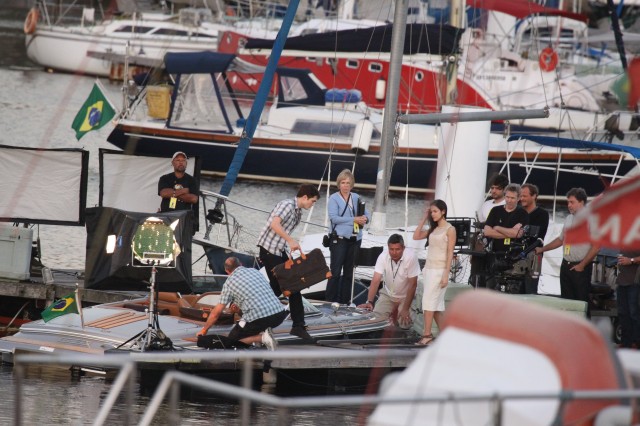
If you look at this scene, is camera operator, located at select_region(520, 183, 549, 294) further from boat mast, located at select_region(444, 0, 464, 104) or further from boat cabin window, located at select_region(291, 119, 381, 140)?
boat cabin window, located at select_region(291, 119, 381, 140)

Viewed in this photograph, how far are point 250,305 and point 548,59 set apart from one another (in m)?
29.4

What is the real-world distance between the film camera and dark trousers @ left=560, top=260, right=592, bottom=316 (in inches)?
14.5

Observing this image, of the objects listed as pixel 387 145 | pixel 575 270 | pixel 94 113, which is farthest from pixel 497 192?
pixel 94 113

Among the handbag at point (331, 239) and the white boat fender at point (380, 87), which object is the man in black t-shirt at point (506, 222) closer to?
the handbag at point (331, 239)

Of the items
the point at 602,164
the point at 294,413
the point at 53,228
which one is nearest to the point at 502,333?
the point at 294,413

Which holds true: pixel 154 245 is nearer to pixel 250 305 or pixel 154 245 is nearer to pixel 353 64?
pixel 250 305

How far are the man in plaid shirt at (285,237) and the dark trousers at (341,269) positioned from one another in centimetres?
163

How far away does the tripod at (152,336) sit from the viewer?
12812 millimetres

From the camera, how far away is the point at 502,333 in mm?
6637

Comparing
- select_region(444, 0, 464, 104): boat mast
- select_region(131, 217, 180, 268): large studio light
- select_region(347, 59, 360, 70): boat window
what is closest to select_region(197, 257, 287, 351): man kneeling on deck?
select_region(131, 217, 180, 268): large studio light

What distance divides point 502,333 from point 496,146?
24801 millimetres

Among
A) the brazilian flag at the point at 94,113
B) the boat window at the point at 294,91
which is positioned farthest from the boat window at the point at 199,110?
the brazilian flag at the point at 94,113

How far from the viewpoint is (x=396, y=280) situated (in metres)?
14.4

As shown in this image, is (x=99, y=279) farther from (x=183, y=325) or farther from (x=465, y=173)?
(x=465, y=173)
